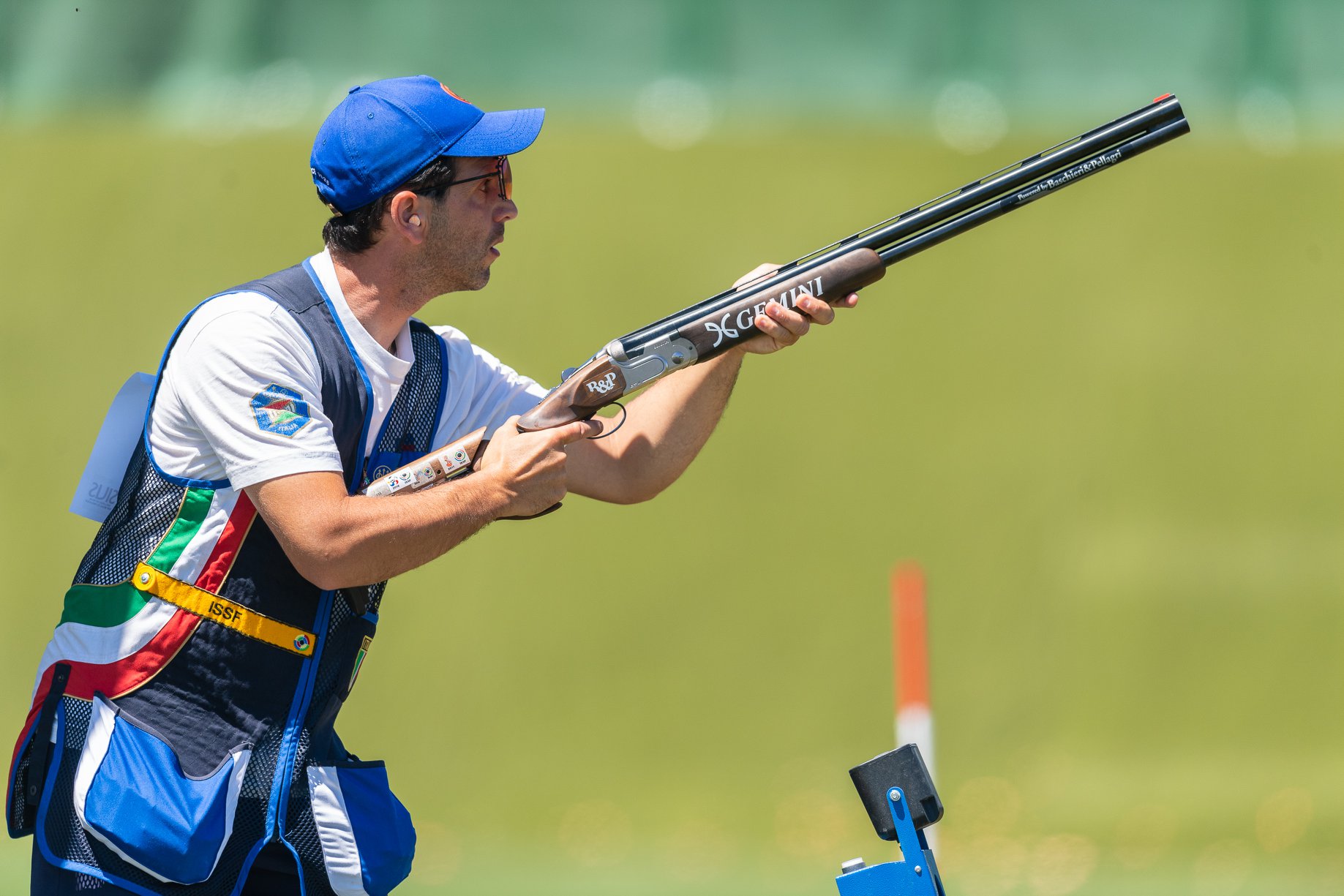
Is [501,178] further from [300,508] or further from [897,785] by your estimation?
[897,785]

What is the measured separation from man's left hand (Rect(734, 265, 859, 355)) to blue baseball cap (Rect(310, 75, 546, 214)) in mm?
665

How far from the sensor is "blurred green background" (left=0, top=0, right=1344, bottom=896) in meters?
5.46

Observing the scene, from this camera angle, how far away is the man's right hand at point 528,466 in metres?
2.77

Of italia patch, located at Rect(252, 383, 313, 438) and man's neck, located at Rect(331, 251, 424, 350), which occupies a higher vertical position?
man's neck, located at Rect(331, 251, 424, 350)

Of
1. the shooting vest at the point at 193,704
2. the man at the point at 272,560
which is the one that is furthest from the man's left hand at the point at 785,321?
the shooting vest at the point at 193,704

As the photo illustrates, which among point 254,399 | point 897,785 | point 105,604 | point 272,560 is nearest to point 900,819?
point 897,785

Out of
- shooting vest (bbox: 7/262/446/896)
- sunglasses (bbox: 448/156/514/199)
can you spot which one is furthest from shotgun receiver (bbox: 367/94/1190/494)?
shooting vest (bbox: 7/262/446/896)

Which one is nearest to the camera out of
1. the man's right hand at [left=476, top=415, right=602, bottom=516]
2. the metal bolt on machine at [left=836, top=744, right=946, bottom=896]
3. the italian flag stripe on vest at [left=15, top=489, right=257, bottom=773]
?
the metal bolt on machine at [left=836, top=744, right=946, bottom=896]

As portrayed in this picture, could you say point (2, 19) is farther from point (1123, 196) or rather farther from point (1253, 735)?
point (1253, 735)

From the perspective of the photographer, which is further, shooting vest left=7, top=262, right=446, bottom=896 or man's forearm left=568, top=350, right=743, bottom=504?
man's forearm left=568, top=350, right=743, bottom=504

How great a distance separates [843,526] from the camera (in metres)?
5.57

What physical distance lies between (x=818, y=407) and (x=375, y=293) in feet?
9.75

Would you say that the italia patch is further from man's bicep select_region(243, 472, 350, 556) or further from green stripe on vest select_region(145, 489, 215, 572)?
green stripe on vest select_region(145, 489, 215, 572)

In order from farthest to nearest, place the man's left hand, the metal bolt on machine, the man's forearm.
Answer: the man's forearm < the man's left hand < the metal bolt on machine
